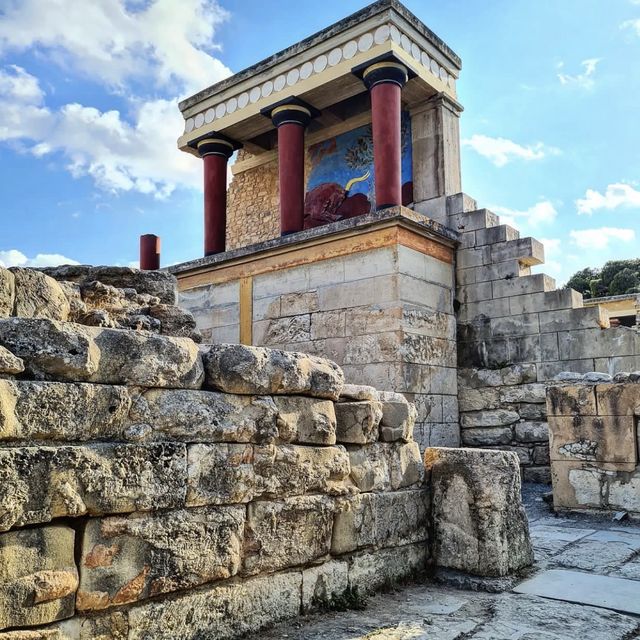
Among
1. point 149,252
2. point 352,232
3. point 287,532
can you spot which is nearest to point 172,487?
point 287,532

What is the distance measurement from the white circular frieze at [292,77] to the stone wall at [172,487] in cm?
735

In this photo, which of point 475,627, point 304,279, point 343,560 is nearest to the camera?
point 475,627

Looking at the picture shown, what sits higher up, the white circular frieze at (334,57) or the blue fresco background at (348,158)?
the white circular frieze at (334,57)

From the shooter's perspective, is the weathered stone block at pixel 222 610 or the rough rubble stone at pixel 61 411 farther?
the weathered stone block at pixel 222 610

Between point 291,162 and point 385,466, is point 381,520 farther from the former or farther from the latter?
point 291,162

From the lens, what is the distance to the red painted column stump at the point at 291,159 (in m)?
9.67

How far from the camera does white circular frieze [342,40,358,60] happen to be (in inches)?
357

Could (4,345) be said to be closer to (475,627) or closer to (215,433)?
(215,433)

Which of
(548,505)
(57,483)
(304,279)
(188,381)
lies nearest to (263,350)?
(188,381)

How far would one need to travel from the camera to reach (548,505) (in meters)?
6.36

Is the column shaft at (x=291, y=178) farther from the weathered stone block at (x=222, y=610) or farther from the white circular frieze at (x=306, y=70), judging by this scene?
the weathered stone block at (x=222, y=610)

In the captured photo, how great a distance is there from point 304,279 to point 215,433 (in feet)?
18.1

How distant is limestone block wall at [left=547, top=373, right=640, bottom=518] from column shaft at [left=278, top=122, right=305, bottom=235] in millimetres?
4909

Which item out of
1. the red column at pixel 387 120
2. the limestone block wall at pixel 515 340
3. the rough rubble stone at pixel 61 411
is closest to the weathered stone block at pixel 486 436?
the limestone block wall at pixel 515 340
